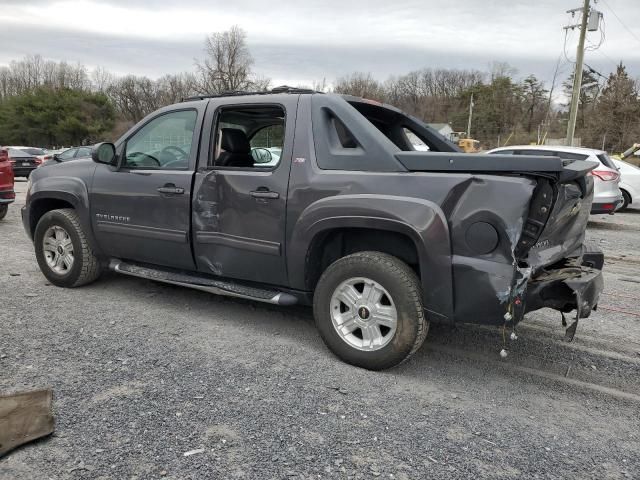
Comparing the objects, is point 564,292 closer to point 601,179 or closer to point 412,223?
point 412,223

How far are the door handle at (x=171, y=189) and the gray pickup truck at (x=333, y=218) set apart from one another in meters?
0.01

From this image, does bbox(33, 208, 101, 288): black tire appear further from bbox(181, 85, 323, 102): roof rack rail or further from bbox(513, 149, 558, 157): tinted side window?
bbox(513, 149, 558, 157): tinted side window

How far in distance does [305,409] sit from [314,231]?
1.21 metres

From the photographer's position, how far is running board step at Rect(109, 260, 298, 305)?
12.8 ft

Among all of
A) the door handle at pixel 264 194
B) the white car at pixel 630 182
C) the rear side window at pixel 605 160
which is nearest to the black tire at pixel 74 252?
the door handle at pixel 264 194

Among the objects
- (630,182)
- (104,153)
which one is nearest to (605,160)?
(630,182)

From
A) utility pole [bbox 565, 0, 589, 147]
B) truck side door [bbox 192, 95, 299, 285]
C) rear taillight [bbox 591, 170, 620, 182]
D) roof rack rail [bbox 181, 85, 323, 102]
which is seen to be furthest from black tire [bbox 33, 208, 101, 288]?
utility pole [bbox 565, 0, 589, 147]

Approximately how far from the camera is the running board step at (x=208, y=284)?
3.90m

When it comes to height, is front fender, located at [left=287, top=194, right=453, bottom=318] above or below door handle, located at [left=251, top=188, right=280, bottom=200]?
below

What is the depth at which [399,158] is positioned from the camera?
3.39 meters

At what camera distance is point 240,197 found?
3949 millimetres

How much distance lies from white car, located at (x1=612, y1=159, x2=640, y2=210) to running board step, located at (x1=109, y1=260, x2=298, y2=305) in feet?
38.6

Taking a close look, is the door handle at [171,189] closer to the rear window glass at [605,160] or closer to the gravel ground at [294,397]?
the gravel ground at [294,397]

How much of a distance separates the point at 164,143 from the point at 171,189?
566mm
